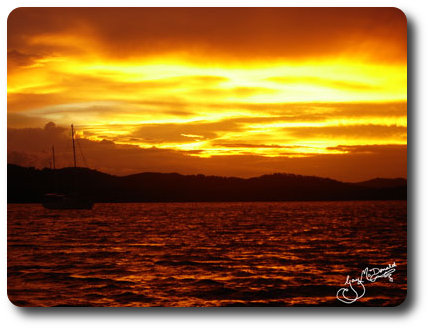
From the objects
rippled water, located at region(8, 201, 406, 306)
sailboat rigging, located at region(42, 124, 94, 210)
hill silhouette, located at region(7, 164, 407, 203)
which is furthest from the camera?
sailboat rigging, located at region(42, 124, 94, 210)

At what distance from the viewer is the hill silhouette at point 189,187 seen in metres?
7.11

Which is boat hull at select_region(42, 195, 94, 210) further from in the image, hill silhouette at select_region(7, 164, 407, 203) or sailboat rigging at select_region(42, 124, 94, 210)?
hill silhouette at select_region(7, 164, 407, 203)

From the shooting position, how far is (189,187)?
7496mm

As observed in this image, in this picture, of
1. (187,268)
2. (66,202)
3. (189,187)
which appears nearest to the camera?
(189,187)

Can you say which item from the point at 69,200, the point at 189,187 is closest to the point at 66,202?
the point at 69,200
